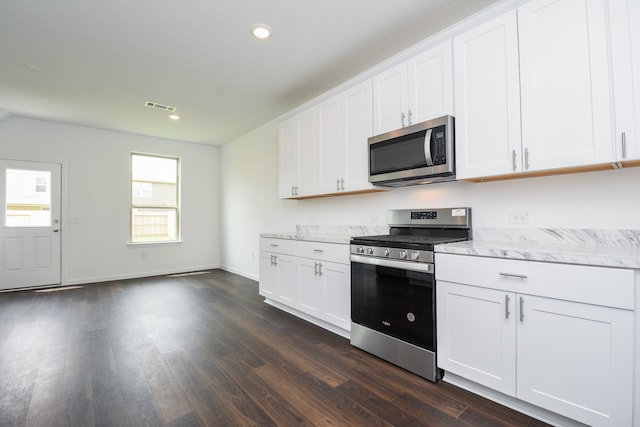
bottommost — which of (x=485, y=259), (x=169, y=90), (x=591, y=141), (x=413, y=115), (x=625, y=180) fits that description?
(x=485, y=259)

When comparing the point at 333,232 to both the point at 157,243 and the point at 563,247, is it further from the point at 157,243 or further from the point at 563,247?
the point at 157,243

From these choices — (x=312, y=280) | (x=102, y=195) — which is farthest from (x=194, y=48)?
(x=102, y=195)

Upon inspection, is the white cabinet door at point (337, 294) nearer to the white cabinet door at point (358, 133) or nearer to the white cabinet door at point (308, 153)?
the white cabinet door at point (358, 133)

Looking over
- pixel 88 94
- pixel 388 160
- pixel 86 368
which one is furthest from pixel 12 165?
pixel 388 160

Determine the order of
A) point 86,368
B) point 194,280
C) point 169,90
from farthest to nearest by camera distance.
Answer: point 194,280, point 169,90, point 86,368

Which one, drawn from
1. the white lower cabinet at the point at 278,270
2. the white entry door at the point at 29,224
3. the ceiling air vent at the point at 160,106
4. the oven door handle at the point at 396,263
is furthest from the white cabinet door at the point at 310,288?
the white entry door at the point at 29,224

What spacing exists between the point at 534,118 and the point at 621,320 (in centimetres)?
118

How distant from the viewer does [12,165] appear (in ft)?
15.1

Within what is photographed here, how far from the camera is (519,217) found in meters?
2.18

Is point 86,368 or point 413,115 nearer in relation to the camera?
point 86,368

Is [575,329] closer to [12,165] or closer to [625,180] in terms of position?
[625,180]

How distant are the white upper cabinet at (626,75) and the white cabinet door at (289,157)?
286cm

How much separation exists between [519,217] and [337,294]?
5.31 feet

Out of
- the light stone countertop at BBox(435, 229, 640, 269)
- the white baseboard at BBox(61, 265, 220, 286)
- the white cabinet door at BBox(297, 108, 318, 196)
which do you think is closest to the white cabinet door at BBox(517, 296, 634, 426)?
the light stone countertop at BBox(435, 229, 640, 269)
